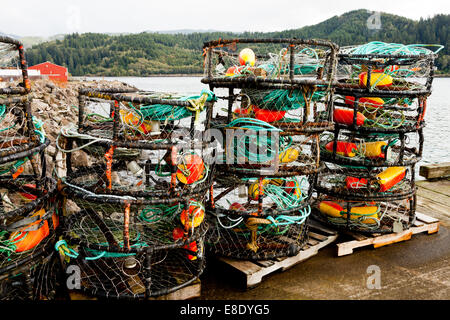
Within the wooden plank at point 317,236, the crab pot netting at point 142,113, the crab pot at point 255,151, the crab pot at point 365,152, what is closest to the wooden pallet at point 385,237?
the wooden plank at point 317,236

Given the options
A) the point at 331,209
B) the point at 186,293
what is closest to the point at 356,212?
the point at 331,209

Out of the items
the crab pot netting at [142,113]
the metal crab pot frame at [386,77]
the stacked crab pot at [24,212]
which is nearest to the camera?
the stacked crab pot at [24,212]

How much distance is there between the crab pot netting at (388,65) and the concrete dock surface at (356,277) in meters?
1.94

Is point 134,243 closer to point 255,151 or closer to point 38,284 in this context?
point 38,284

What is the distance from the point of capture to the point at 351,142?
16.7 feet

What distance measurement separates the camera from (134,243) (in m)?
3.42

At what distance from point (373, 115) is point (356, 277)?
198cm

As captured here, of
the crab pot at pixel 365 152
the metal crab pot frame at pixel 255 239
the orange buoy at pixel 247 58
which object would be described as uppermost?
the orange buoy at pixel 247 58

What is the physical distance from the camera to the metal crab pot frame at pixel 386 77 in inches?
176

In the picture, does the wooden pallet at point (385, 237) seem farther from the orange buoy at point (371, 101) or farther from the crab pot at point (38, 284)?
the crab pot at point (38, 284)

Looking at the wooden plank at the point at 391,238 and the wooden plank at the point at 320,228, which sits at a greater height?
the wooden plank at the point at 320,228

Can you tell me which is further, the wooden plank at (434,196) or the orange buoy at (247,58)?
the wooden plank at (434,196)

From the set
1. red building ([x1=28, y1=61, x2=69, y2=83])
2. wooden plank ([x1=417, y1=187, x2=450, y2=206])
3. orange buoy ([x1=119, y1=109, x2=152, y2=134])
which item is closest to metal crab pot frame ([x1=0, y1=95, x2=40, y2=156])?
orange buoy ([x1=119, y1=109, x2=152, y2=134])

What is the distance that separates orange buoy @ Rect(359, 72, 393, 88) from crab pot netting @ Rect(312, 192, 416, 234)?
4.48 ft
